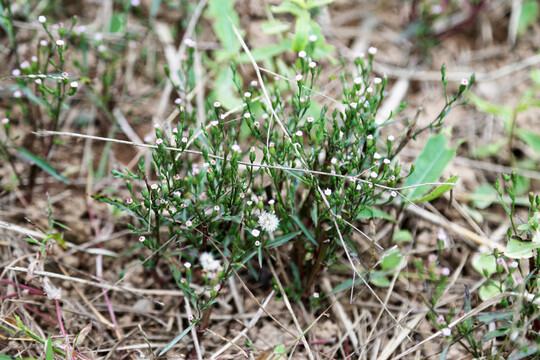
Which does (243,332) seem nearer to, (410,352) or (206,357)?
(206,357)

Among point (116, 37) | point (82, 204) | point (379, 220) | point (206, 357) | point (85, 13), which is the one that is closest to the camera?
point (206, 357)

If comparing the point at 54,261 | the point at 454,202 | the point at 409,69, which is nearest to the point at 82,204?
the point at 54,261

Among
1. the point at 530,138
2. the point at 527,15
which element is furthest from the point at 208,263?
the point at 527,15

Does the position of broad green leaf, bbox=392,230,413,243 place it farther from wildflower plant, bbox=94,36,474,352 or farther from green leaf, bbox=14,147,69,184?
green leaf, bbox=14,147,69,184

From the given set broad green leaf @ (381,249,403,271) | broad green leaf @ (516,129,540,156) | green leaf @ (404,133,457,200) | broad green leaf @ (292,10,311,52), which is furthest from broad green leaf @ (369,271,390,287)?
broad green leaf @ (516,129,540,156)

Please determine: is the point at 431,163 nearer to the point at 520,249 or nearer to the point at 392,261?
the point at 392,261

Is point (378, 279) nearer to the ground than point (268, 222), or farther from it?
nearer to the ground
